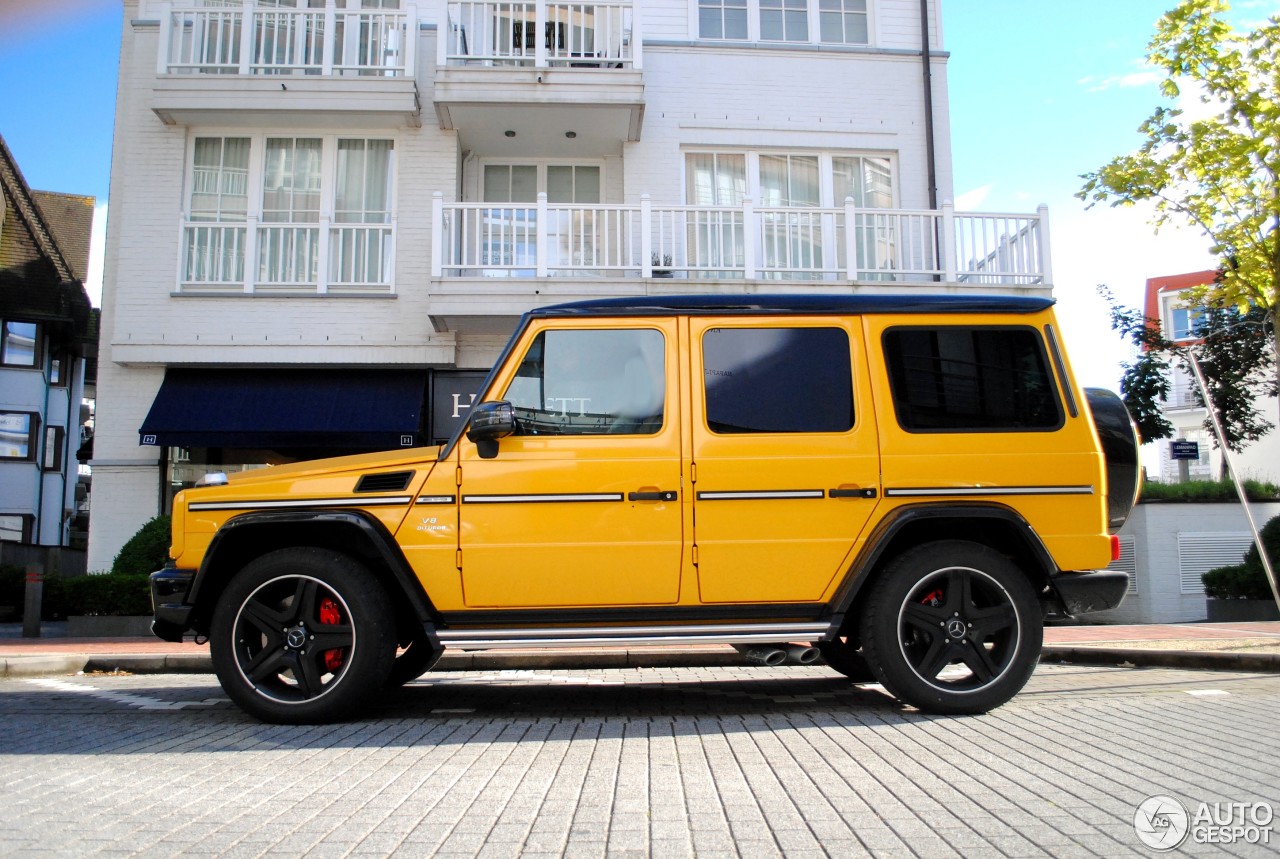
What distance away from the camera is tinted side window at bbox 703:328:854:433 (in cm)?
556

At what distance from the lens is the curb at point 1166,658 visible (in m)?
7.89

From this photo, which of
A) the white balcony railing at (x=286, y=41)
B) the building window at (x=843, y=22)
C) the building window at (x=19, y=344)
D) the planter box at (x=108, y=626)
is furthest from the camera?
the building window at (x=19, y=344)

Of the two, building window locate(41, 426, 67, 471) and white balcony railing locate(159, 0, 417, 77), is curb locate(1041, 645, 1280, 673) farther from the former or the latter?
building window locate(41, 426, 67, 471)

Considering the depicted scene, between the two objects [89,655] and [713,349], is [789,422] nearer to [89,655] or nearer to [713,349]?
[713,349]

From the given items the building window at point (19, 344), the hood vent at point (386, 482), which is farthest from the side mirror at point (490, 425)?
the building window at point (19, 344)

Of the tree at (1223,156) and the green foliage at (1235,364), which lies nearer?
the tree at (1223,156)

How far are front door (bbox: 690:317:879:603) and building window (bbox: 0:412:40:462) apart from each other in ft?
93.8

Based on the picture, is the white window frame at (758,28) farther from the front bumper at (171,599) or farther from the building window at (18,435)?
the building window at (18,435)

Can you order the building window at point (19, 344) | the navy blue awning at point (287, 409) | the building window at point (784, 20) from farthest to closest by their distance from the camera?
the building window at point (19, 344)
the building window at point (784, 20)
the navy blue awning at point (287, 409)

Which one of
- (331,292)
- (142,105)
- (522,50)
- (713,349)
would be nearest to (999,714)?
(713,349)

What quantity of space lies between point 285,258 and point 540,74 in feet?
14.6

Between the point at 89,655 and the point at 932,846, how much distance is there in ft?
26.6

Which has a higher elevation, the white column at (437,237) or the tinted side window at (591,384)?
the white column at (437,237)

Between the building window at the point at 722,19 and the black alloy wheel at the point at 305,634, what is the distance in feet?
41.2
